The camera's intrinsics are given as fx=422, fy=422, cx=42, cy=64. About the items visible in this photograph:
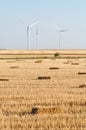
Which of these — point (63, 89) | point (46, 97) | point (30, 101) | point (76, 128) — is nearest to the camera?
point (76, 128)

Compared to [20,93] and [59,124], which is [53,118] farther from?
[20,93]

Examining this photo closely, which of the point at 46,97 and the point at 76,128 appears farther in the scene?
the point at 46,97

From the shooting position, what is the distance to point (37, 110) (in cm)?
1373

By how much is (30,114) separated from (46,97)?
167 inches

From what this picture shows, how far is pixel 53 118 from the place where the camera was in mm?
12805

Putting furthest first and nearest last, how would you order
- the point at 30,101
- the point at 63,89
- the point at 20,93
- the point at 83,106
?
1. the point at 63,89
2. the point at 20,93
3. the point at 30,101
4. the point at 83,106

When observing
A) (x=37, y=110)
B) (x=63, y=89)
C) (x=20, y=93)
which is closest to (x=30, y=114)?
(x=37, y=110)

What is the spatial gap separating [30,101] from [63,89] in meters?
4.61

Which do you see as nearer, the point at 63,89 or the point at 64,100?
the point at 64,100

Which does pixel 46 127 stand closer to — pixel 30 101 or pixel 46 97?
pixel 30 101

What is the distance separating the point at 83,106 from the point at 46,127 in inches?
156

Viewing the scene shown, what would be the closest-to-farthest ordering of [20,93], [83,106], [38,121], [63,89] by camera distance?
[38,121] < [83,106] < [20,93] < [63,89]

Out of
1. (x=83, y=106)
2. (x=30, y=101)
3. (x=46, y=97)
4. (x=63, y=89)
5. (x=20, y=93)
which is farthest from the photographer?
(x=63, y=89)

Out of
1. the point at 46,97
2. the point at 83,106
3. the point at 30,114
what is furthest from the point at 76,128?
the point at 46,97
